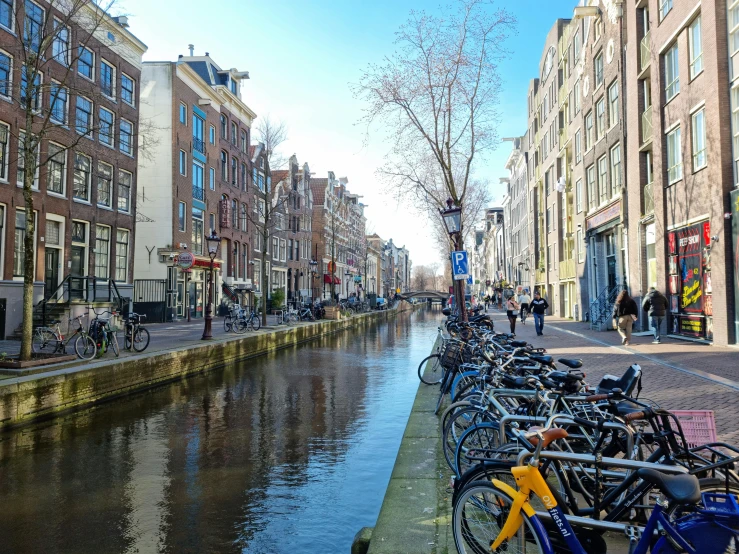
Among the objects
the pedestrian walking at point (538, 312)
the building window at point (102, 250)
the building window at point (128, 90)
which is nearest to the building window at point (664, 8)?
the pedestrian walking at point (538, 312)

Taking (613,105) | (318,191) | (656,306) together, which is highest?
(318,191)

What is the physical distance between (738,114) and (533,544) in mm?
15243

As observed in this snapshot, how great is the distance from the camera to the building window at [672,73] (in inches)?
701

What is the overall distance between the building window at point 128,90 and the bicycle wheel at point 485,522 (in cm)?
2881

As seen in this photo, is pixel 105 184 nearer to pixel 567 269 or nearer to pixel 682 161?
pixel 682 161

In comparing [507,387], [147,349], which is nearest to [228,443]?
[507,387]

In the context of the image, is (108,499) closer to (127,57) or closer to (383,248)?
(127,57)

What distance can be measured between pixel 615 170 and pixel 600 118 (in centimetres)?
328

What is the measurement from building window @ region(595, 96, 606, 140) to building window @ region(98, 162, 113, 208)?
75.5 ft

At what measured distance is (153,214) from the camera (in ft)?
107

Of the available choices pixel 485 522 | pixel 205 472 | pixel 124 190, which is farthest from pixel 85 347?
pixel 124 190

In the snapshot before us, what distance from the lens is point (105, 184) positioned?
25641 millimetres

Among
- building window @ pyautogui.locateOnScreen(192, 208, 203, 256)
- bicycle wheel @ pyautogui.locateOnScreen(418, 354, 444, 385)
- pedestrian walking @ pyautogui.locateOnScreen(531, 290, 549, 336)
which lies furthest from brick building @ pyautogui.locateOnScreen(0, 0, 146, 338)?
pedestrian walking @ pyautogui.locateOnScreen(531, 290, 549, 336)

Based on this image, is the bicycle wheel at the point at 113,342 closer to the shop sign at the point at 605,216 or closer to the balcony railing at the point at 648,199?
the balcony railing at the point at 648,199
